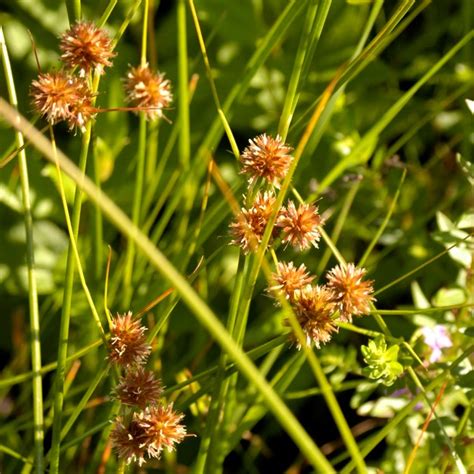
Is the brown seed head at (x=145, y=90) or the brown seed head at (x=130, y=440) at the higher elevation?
the brown seed head at (x=145, y=90)

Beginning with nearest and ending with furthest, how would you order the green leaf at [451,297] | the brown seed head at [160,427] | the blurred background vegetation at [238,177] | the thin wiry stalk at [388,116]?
1. the brown seed head at [160,427]
2. the thin wiry stalk at [388,116]
3. the green leaf at [451,297]
4. the blurred background vegetation at [238,177]

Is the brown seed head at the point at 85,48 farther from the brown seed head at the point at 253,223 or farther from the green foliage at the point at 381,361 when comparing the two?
the green foliage at the point at 381,361

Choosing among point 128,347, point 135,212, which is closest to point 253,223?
point 128,347

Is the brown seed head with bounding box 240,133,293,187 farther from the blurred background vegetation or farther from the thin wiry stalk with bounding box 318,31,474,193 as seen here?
the blurred background vegetation

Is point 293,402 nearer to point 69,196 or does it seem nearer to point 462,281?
point 462,281

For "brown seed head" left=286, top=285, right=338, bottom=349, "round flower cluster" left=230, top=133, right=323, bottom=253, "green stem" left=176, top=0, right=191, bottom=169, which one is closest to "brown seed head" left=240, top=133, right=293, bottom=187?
"round flower cluster" left=230, top=133, right=323, bottom=253

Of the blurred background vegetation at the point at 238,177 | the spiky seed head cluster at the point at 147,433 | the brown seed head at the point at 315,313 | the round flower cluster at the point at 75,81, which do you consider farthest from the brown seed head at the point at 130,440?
the blurred background vegetation at the point at 238,177

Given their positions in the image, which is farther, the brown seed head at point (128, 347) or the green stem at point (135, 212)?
the green stem at point (135, 212)
